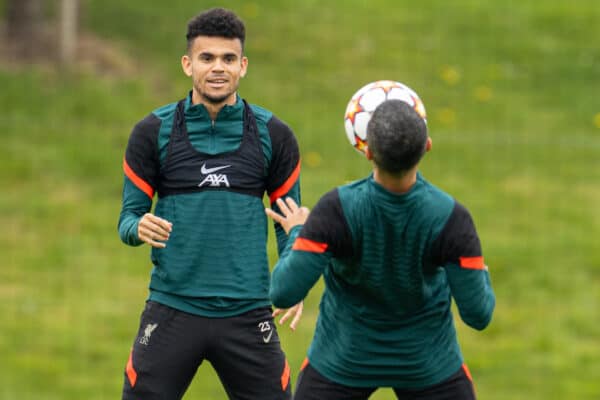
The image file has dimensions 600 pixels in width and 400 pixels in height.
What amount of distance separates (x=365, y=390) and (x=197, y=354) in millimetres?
1174

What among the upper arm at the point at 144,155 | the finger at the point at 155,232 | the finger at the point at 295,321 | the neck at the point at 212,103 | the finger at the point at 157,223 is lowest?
the finger at the point at 295,321

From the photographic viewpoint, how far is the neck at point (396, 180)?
17.0 ft

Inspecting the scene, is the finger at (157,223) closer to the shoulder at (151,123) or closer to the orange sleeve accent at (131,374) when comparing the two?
the shoulder at (151,123)

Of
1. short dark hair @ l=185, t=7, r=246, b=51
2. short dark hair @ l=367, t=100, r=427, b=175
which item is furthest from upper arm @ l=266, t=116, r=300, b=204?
short dark hair @ l=367, t=100, r=427, b=175

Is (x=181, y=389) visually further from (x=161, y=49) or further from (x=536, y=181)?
(x=161, y=49)

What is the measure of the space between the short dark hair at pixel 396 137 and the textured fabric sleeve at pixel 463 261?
0.35m

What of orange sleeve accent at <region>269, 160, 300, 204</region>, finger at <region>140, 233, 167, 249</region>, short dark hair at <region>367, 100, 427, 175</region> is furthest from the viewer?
orange sleeve accent at <region>269, 160, 300, 204</region>

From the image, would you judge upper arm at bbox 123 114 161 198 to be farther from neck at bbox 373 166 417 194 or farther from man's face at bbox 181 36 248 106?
neck at bbox 373 166 417 194

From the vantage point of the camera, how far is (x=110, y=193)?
1538 cm

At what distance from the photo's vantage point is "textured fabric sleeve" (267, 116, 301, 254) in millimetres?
6621

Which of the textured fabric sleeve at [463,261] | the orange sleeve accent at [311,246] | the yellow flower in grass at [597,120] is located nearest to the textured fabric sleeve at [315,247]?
the orange sleeve accent at [311,246]

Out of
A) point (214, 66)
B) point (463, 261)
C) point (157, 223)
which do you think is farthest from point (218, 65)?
point (463, 261)

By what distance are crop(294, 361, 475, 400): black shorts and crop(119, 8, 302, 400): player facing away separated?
0.68 meters

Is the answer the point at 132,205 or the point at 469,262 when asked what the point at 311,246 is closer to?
the point at 469,262
